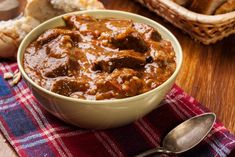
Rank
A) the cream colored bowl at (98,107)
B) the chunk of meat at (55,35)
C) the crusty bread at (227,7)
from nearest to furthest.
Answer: the cream colored bowl at (98,107) → the chunk of meat at (55,35) → the crusty bread at (227,7)

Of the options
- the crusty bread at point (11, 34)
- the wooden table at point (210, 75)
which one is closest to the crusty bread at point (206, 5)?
the wooden table at point (210, 75)

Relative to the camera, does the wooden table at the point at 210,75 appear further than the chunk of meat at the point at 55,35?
Yes

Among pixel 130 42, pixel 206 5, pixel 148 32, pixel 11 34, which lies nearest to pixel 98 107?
pixel 130 42

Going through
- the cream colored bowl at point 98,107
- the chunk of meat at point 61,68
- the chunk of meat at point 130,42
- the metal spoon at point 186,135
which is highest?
the chunk of meat at point 130,42

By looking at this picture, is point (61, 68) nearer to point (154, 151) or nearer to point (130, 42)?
point (130, 42)

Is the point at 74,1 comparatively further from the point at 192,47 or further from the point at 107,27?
the point at 192,47

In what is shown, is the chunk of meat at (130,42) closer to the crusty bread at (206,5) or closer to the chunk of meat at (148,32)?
the chunk of meat at (148,32)
